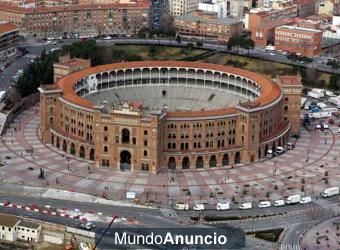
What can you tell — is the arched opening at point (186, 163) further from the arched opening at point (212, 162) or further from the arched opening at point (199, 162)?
the arched opening at point (212, 162)

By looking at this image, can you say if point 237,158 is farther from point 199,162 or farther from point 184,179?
point 184,179

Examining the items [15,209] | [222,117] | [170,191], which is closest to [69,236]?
[15,209]

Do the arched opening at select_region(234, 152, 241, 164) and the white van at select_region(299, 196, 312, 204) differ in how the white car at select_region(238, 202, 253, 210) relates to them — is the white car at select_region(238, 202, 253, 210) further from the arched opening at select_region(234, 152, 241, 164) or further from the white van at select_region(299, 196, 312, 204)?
the arched opening at select_region(234, 152, 241, 164)

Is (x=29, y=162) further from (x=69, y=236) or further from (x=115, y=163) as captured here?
(x=69, y=236)

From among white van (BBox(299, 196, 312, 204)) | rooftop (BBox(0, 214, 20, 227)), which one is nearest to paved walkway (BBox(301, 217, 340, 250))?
white van (BBox(299, 196, 312, 204))

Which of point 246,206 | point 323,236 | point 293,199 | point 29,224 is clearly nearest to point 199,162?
point 246,206

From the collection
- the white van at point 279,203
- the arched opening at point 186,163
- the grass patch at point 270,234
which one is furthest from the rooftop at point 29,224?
the white van at point 279,203
